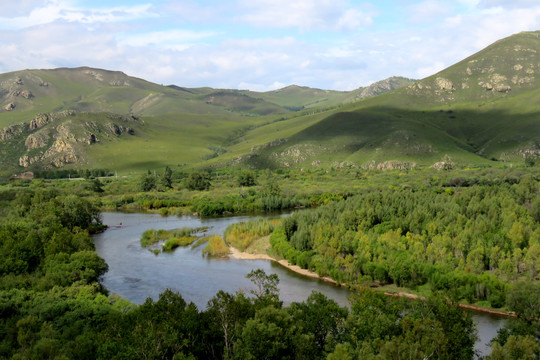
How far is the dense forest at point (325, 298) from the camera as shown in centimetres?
4109

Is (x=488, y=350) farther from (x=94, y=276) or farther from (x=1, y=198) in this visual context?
(x=1, y=198)

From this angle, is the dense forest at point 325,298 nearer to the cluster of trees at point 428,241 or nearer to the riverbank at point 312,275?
the cluster of trees at point 428,241

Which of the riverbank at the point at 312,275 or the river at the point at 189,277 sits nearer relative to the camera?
the riverbank at the point at 312,275

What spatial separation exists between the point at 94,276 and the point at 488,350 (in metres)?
52.3

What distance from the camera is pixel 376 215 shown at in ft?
316

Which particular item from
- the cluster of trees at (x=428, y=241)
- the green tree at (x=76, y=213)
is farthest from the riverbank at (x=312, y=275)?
the green tree at (x=76, y=213)

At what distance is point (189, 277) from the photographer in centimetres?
7894

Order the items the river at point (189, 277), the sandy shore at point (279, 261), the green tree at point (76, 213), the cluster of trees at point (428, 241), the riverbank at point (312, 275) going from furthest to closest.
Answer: the green tree at point (76, 213), the sandy shore at point (279, 261), the cluster of trees at point (428, 241), the river at point (189, 277), the riverbank at point (312, 275)

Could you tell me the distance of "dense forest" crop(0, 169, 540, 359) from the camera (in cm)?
4109

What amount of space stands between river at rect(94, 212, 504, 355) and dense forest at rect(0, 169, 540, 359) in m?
3.07

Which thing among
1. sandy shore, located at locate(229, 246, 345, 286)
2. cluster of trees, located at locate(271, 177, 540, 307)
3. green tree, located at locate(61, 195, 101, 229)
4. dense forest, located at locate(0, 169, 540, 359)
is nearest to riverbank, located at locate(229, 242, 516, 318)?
sandy shore, located at locate(229, 246, 345, 286)

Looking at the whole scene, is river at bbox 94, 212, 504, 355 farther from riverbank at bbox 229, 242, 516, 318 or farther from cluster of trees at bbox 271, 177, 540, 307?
cluster of trees at bbox 271, 177, 540, 307

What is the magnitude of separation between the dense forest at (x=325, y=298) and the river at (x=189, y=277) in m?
3.07

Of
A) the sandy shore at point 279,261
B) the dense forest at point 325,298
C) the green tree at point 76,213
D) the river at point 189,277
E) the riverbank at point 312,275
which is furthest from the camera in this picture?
the green tree at point 76,213
